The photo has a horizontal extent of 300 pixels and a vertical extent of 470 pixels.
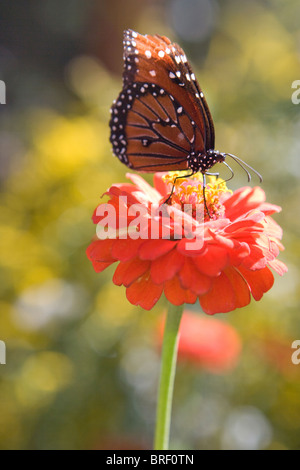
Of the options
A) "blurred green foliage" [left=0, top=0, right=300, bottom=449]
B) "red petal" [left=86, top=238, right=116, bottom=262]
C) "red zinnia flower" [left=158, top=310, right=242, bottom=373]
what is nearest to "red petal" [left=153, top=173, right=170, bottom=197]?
"red petal" [left=86, top=238, right=116, bottom=262]

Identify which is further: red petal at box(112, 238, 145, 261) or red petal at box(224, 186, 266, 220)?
red petal at box(224, 186, 266, 220)

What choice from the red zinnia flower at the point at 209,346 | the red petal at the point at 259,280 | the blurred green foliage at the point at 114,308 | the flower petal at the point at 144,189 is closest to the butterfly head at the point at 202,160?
the flower petal at the point at 144,189

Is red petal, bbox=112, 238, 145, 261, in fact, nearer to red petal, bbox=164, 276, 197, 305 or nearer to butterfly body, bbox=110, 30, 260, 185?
red petal, bbox=164, 276, 197, 305

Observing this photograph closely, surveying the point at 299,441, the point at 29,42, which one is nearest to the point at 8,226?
the point at 299,441

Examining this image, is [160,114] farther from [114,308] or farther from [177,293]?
[114,308]

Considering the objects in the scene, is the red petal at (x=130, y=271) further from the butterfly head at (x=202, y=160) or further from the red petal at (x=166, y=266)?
the butterfly head at (x=202, y=160)
